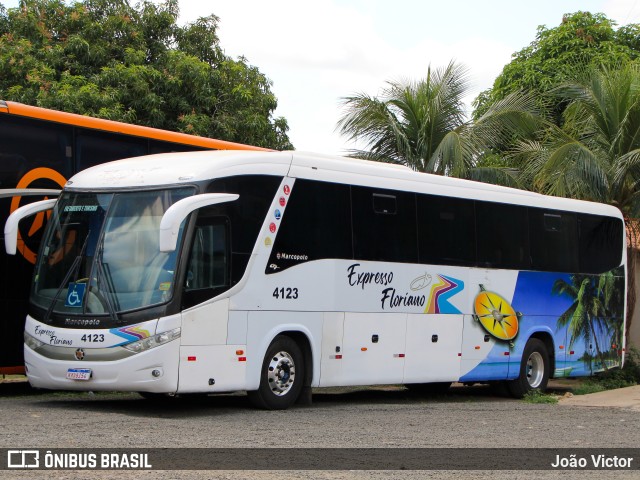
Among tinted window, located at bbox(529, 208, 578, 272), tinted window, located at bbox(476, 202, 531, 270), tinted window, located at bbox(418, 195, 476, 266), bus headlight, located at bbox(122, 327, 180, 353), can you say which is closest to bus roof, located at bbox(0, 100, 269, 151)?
tinted window, located at bbox(418, 195, 476, 266)

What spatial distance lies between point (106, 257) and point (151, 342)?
123cm

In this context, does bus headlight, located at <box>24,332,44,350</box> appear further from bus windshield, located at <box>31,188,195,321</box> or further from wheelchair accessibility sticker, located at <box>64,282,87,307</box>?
wheelchair accessibility sticker, located at <box>64,282,87,307</box>

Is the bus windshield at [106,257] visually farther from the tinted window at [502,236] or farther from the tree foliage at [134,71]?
the tree foliage at [134,71]

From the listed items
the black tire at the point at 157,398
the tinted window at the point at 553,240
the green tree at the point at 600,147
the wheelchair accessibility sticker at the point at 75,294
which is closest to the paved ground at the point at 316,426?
the black tire at the point at 157,398

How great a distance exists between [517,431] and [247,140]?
58.8 feet

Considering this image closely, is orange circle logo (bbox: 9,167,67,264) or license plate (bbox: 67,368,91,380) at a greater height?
orange circle logo (bbox: 9,167,67,264)

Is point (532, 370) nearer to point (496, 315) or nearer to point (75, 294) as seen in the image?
point (496, 315)

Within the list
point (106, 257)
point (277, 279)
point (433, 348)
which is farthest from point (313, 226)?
point (433, 348)

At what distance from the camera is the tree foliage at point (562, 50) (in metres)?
35.2

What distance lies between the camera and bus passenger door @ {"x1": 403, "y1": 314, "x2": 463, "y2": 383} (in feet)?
51.5

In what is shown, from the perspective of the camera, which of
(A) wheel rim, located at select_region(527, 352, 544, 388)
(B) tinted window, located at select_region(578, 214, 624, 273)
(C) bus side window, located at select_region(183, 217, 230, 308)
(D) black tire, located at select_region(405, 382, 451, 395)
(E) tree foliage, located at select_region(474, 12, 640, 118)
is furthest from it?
(E) tree foliage, located at select_region(474, 12, 640, 118)

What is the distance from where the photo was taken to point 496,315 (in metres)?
17.3

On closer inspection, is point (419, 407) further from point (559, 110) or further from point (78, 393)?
point (559, 110)

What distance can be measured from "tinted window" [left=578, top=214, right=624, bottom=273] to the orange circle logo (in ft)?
31.3
